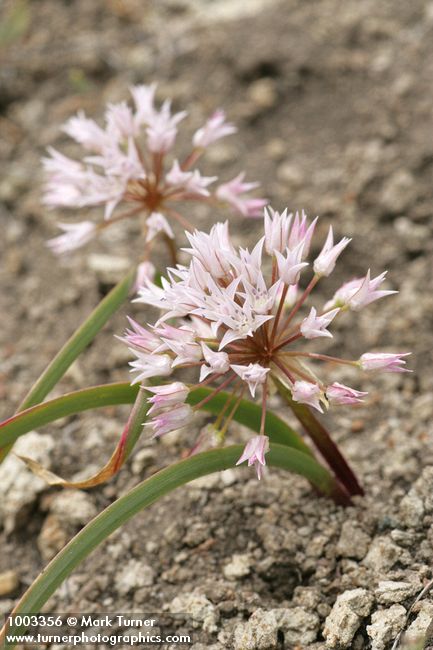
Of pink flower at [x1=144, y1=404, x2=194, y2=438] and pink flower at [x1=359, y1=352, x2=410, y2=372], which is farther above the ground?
pink flower at [x1=359, y1=352, x2=410, y2=372]

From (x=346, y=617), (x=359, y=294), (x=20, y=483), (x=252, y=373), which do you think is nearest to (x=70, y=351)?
(x=252, y=373)

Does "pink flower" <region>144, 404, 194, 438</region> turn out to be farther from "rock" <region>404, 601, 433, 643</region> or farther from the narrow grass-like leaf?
"rock" <region>404, 601, 433, 643</region>

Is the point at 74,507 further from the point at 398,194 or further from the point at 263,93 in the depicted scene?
the point at 263,93

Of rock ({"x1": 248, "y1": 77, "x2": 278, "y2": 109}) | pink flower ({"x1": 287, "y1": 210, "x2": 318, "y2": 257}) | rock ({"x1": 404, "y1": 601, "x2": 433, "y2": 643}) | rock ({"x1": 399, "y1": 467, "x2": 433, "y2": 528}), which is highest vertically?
rock ({"x1": 248, "y1": 77, "x2": 278, "y2": 109})

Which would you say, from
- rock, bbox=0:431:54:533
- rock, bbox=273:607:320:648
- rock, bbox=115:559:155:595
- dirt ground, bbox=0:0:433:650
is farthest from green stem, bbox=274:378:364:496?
rock, bbox=0:431:54:533

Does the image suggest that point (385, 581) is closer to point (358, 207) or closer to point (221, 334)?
point (221, 334)

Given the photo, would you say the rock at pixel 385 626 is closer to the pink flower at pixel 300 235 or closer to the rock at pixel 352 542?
the rock at pixel 352 542

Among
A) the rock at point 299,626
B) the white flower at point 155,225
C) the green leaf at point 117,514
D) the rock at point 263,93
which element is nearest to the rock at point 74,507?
the green leaf at point 117,514

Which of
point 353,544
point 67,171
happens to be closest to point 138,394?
point 353,544
